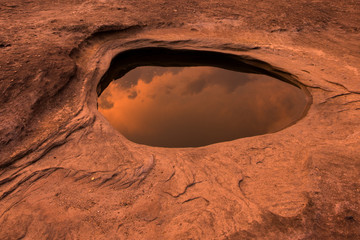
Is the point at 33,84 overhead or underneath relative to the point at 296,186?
overhead

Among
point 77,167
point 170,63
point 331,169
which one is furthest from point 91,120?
point 331,169

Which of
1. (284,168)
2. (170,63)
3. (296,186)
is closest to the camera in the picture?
(296,186)

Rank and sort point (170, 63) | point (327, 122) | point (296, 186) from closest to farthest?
1. point (296, 186)
2. point (327, 122)
3. point (170, 63)

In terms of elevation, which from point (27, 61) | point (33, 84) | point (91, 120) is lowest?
point (91, 120)

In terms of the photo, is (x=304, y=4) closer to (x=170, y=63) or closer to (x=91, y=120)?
(x=170, y=63)

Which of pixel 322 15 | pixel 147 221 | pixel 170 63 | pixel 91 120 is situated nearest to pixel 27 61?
pixel 91 120

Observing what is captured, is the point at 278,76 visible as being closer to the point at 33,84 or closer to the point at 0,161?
the point at 33,84

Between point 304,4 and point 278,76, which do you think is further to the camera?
point 304,4
